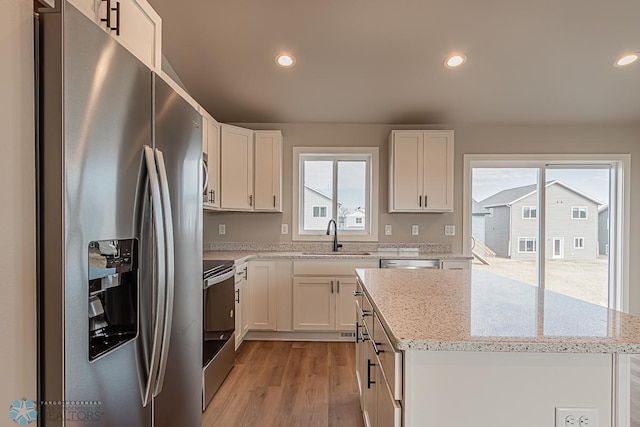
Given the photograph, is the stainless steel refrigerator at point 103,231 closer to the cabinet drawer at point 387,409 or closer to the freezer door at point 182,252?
the freezer door at point 182,252

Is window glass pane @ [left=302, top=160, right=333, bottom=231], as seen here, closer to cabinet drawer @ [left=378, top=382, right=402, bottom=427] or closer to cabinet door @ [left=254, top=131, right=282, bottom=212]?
cabinet door @ [left=254, top=131, right=282, bottom=212]

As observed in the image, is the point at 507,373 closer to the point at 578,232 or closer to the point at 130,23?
the point at 130,23

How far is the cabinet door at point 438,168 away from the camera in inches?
141

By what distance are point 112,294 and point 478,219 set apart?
12.8ft

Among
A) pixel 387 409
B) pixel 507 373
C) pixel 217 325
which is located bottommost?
pixel 217 325

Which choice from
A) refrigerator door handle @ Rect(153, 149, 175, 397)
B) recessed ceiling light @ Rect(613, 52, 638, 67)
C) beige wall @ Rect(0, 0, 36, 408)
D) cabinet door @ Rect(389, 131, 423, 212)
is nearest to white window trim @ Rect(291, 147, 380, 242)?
cabinet door @ Rect(389, 131, 423, 212)

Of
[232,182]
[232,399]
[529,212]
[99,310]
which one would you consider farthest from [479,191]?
[99,310]

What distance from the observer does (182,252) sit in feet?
4.28

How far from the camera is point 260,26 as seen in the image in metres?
2.73

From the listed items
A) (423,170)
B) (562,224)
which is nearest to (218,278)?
(423,170)

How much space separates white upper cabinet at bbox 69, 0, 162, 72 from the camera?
1078 mm

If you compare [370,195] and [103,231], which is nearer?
[103,231]

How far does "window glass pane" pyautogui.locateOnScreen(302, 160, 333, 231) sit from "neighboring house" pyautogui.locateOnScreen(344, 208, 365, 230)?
22 centimetres

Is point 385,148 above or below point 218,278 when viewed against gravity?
above
